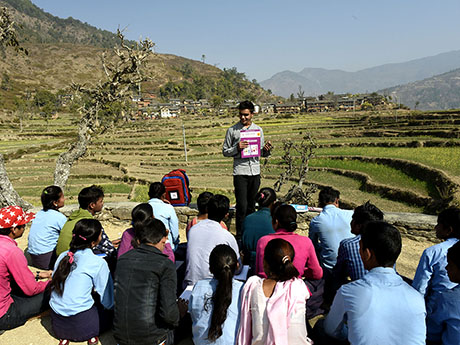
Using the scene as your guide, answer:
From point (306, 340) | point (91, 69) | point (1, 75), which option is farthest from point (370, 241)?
point (91, 69)

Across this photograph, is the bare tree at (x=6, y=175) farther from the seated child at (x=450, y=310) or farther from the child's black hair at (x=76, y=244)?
the seated child at (x=450, y=310)

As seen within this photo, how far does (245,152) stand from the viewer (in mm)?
5477

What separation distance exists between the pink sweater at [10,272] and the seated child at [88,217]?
734mm

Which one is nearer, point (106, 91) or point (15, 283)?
point (15, 283)

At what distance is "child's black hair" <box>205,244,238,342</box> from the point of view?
270cm

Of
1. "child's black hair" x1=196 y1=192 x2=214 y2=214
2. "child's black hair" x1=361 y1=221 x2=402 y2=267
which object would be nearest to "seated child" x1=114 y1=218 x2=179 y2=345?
"child's black hair" x1=196 y1=192 x2=214 y2=214

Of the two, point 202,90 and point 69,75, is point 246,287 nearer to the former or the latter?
point 202,90

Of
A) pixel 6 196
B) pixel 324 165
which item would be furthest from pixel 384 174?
pixel 6 196

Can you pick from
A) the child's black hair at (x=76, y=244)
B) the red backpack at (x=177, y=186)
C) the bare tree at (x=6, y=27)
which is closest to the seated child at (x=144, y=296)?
the child's black hair at (x=76, y=244)

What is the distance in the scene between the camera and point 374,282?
2361 mm

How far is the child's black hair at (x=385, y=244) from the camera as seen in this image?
2479mm

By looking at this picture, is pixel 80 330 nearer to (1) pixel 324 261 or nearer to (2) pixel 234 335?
(2) pixel 234 335

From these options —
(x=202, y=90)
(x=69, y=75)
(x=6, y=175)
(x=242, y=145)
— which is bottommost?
(x=6, y=175)

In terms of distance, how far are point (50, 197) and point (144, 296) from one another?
2.99 meters
